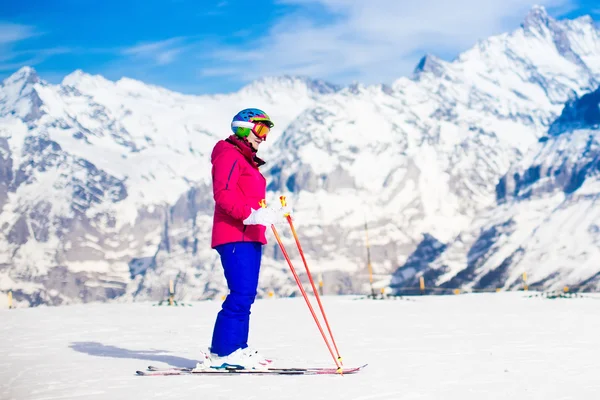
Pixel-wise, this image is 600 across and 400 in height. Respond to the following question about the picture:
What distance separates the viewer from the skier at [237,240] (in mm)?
11609

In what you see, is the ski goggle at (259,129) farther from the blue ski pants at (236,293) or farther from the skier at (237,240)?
the blue ski pants at (236,293)

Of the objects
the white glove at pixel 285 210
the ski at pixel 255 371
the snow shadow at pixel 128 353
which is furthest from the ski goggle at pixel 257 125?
the snow shadow at pixel 128 353

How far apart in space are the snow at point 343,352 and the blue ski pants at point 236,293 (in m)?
0.76

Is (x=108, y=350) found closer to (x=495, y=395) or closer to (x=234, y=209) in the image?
(x=234, y=209)

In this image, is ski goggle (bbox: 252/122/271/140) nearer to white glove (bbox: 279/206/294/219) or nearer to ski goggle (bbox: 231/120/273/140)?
ski goggle (bbox: 231/120/273/140)

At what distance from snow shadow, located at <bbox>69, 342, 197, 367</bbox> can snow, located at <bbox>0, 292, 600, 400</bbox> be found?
2 cm

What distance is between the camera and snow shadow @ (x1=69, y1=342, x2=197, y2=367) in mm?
13344

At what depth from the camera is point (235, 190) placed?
11.8 meters

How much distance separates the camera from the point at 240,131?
12.2m

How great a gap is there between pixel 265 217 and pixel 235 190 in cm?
71

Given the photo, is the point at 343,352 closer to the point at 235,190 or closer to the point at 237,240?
the point at 237,240

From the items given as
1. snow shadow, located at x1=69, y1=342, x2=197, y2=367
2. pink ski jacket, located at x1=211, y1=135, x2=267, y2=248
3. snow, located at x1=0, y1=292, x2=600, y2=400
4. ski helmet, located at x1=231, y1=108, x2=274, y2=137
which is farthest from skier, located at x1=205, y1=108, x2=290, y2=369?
snow shadow, located at x1=69, y1=342, x2=197, y2=367

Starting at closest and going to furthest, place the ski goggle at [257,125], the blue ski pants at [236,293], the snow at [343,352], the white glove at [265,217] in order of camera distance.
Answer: the snow at [343,352] → the white glove at [265,217] → the blue ski pants at [236,293] → the ski goggle at [257,125]

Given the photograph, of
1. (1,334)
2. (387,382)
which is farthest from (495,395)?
(1,334)
